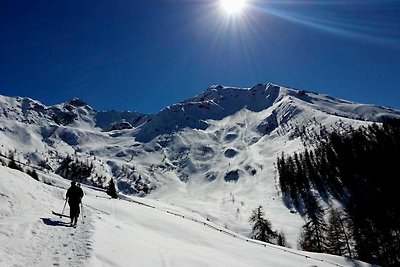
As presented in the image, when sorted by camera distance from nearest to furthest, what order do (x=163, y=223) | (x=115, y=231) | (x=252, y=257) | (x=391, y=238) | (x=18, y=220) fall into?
(x=18, y=220) < (x=115, y=231) < (x=252, y=257) < (x=163, y=223) < (x=391, y=238)

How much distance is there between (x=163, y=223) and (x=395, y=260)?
171 feet

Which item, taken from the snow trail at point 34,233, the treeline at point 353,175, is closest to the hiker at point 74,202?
the snow trail at point 34,233

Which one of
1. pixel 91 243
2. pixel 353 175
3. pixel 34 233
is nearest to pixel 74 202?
pixel 34 233

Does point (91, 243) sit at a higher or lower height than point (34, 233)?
lower

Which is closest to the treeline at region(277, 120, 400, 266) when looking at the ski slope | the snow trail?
the ski slope

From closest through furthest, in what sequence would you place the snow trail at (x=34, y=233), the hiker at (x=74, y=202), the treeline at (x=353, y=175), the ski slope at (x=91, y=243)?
the snow trail at (x=34, y=233) < the ski slope at (x=91, y=243) < the hiker at (x=74, y=202) < the treeline at (x=353, y=175)

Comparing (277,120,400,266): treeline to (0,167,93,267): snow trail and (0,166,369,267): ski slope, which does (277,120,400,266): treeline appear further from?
(0,167,93,267): snow trail

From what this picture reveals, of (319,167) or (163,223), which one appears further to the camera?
(319,167)

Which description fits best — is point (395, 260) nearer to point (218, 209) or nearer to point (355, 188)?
point (355, 188)

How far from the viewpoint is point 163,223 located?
101 feet

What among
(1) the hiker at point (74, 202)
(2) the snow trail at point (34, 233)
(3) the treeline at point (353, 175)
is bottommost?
(2) the snow trail at point (34, 233)

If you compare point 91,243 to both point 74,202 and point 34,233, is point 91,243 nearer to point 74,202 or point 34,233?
point 34,233

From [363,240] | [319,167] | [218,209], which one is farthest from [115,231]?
[319,167]

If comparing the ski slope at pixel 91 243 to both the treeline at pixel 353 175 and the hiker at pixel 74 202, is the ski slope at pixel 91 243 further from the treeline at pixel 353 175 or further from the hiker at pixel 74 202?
the treeline at pixel 353 175
